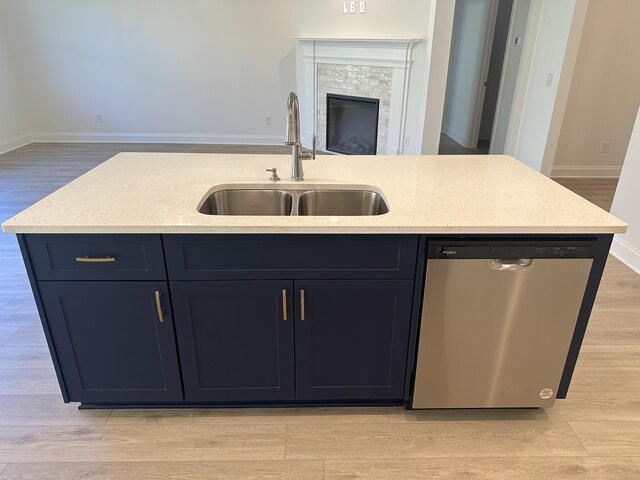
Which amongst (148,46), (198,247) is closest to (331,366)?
(198,247)

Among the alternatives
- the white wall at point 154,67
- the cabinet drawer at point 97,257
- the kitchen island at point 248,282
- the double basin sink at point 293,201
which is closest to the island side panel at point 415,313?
the kitchen island at point 248,282

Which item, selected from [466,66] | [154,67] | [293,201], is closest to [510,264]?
[293,201]

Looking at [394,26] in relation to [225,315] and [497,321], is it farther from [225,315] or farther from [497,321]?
[225,315]

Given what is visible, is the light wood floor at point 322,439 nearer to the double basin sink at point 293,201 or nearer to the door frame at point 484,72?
the double basin sink at point 293,201

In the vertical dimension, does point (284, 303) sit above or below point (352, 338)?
above

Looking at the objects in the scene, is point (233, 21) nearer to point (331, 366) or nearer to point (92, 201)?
A: point (92, 201)

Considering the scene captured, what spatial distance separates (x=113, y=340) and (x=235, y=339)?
467 mm

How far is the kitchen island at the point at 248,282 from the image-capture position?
1.55 metres

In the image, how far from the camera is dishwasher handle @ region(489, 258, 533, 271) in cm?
161

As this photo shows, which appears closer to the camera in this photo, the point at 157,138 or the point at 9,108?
the point at 9,108

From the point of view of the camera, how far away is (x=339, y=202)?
202cm

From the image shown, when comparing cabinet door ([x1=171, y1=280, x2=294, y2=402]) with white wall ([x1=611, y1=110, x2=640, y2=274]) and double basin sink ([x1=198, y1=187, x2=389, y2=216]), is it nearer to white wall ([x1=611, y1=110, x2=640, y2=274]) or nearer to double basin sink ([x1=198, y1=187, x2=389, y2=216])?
double basin sink ([x1=198, y1=187, x2=389, y2=216])

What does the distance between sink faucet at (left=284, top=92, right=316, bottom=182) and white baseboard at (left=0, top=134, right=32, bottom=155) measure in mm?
5786

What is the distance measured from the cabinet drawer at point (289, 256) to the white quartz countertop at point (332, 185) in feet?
0.19
